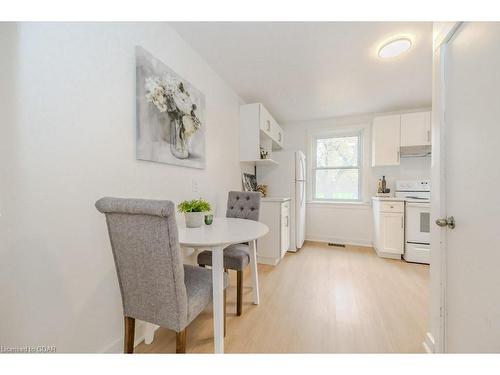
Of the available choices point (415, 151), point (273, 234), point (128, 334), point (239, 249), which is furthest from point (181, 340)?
point (415, 151)

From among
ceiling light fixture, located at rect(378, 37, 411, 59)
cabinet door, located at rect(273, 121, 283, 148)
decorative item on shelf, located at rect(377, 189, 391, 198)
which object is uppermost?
ceiling light fixture, located at rect(378, 37, 411, 59)

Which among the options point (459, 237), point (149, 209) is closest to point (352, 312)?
point (459, 237)

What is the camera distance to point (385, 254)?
9.70 ft

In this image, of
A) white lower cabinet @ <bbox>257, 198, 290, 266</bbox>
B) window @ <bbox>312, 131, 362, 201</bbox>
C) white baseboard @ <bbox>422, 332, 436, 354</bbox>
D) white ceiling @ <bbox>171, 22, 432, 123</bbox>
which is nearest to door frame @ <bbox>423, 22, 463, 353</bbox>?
white baseboard @ <bbox>422, 332, 436, 354</bbox>

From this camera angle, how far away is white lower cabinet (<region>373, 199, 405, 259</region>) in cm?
285

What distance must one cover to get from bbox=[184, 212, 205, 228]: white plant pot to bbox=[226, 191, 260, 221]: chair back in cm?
70

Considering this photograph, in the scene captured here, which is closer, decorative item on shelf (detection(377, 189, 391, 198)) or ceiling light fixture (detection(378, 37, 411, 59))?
ceiling light fixture (detection(378, 37, 411, 59))

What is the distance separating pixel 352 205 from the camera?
3625 millimetres

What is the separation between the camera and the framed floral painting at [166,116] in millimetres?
1342

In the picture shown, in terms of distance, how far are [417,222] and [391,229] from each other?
0.33 m

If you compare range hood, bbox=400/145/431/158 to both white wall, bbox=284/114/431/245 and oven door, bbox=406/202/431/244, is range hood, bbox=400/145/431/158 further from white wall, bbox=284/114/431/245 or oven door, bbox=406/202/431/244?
oven door, bbox=406/202/431/244
